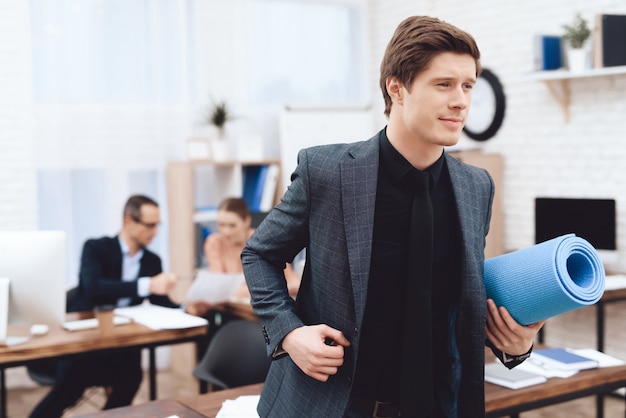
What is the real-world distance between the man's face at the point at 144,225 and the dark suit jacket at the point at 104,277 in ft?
0.27

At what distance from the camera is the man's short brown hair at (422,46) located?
4.28ft

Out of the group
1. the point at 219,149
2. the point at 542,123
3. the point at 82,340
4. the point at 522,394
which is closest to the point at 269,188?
the point at 219,149

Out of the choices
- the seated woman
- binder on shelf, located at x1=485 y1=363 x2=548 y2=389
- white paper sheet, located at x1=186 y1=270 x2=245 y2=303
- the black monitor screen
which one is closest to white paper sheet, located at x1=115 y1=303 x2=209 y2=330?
white paper sheet, located at x1=186 y1=270 x2=245 y2=303

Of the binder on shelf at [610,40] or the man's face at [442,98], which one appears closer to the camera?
the man's face at [442,98]

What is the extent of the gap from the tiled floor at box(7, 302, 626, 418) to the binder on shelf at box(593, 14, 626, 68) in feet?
4.73

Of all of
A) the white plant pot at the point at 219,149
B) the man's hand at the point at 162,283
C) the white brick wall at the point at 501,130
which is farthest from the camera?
the white plant pot at the point at 219,149

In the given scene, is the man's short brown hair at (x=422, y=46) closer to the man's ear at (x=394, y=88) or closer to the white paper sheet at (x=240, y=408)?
the man's ear at (x=394, y=88)

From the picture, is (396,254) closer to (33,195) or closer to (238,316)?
(238,316)

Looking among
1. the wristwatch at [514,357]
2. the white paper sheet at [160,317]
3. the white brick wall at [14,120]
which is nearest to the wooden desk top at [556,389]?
the wristwatch at [514,357]

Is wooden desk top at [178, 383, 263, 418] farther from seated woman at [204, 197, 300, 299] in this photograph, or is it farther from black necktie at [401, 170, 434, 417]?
seated woman at [204, 197, 300, 299]

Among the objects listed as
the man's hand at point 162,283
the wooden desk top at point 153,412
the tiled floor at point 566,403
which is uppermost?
the man's hand at point 162,283

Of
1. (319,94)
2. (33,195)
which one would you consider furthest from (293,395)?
(319,94)

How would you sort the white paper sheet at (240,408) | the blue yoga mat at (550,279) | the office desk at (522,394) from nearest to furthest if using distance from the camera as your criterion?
the blue yoga mat at (550,279)
the white paper sheet at (240,408)
the office desk at (522,394)

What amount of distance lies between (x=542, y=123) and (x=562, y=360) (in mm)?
2716
